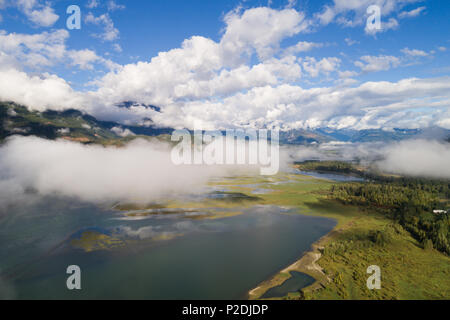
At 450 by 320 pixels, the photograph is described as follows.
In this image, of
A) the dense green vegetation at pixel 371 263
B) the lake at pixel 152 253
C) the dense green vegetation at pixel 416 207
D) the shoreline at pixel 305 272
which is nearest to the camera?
the dense green vegetation at pixel 371 263

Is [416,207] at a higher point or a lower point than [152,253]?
higher

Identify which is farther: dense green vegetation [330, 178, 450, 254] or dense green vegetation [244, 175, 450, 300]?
dense green vegetation [330, 178, 450, 254]

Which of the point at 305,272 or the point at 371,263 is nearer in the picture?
the point at 305,272

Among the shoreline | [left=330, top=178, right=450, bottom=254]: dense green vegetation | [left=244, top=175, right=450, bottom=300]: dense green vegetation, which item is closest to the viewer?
[left=244, top=175, right=450, bottom=300]: dense green vegetation

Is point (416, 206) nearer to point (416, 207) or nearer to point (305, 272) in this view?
point (416, 207)

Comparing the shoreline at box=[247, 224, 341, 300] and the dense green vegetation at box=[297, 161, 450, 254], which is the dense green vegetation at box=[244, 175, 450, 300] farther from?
the dense green vegetation at box=[297, 161, 450, 254]

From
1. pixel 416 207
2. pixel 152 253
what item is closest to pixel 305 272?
pixel 152 253

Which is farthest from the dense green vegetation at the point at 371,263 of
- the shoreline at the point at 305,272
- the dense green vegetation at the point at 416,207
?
the dense green vegetation at the point at 416,207

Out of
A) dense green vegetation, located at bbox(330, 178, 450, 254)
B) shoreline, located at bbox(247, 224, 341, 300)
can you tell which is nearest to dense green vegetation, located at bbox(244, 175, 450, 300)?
shoreline, located at bbox(247, 224, 341, 300)

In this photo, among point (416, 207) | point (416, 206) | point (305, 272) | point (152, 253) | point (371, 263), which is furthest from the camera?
point (416, 206)

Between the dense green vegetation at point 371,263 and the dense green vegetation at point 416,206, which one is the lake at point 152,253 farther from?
the dense green vegetation at point 416,206

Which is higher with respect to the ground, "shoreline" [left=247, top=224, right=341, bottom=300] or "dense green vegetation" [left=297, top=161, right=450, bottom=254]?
"dense green vegetation" [left=297, top=161, right=450, bottom=254]
